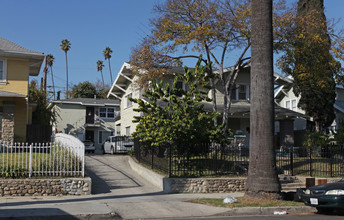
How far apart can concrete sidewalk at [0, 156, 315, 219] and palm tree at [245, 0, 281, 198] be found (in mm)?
1053

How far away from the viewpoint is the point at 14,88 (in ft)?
72.1

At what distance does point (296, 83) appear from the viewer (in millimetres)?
22969

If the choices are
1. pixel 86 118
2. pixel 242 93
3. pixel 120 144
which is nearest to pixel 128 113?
pixel 120 144

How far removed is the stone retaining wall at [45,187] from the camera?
510 inches

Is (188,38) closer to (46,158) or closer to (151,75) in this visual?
(151,75)

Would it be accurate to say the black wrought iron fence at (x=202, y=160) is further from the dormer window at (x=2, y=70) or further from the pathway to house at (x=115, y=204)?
the dormer window at (x=2, y=70)

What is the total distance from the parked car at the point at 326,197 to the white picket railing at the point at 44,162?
7688mm

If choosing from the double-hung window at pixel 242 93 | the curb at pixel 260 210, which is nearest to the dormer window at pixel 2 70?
the double-hung window at pixel 242 93

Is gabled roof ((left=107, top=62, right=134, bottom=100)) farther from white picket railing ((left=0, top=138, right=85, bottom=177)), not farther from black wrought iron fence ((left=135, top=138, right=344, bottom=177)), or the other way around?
white picket railing ((left=0, top=138, right=85, bottom=177))

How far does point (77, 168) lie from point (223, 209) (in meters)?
5.78

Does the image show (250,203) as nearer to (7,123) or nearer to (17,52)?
(7,123)

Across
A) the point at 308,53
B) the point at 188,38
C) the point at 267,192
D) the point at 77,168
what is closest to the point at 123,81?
the point at 188,38

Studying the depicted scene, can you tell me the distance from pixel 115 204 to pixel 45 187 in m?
3.00

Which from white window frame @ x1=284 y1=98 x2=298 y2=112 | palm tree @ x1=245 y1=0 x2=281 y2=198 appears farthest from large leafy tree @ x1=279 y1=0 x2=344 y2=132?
white window frame @ x1=284 y1=98 x2=298 y2=112
